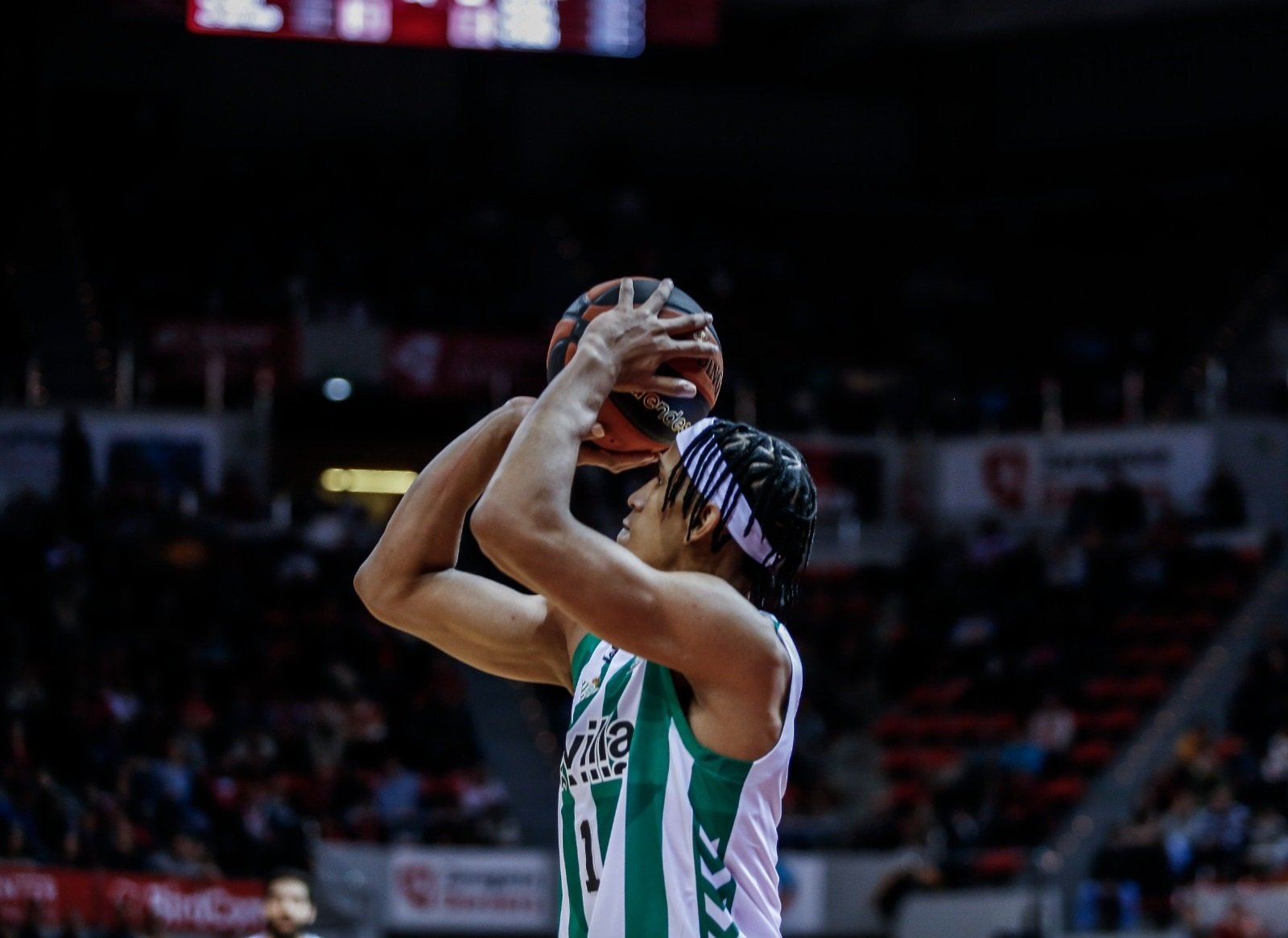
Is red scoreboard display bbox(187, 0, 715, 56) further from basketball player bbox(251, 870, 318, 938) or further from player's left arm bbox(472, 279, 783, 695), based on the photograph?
player's left arm bbox(472, 279, 783, 695)

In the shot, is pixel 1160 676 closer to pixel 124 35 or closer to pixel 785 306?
pixel 785 306

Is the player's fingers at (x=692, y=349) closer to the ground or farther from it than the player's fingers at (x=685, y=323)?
closer to the ground

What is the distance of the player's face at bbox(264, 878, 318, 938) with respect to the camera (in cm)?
751

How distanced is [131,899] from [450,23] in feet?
30.5

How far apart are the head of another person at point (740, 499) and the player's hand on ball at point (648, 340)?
0.11 m

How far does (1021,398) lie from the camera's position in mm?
24531

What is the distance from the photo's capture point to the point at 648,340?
3154mm

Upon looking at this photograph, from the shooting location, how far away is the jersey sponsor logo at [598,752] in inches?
124

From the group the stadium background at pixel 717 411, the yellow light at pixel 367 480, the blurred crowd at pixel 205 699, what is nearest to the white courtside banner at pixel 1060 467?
the stadium background at pixel 717 411

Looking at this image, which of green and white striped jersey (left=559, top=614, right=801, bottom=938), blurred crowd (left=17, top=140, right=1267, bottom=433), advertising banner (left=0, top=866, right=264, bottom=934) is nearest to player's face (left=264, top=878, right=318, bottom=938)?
green and white striped jersey (left=559, top=614, right=801, bottom=938)

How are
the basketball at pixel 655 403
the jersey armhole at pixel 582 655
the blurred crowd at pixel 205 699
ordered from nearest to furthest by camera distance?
the basketball at pixel 655 403, the jersey armhole at pixel 582 655, the blurred crowd at pixel 205 699

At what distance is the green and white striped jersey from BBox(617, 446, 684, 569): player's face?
183 mm

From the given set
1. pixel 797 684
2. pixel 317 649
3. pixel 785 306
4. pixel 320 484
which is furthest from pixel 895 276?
pixel 797 684

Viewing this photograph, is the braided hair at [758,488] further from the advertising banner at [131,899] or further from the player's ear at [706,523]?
the advertising banner at [131,899]
